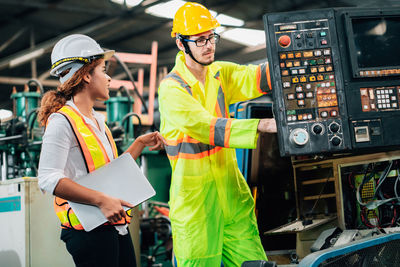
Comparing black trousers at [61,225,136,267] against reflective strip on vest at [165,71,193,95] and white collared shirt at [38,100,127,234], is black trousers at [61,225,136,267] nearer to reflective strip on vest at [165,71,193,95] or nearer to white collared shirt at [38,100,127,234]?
white collared shirt at [38,100,127,234]

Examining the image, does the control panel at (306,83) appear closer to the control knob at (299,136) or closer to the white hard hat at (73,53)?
Result: the control knob at (299,136)

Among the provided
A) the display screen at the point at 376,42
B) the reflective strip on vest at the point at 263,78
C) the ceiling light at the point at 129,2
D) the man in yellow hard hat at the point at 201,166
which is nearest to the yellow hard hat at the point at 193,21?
the man in yellow hard hat at the point at 201,166

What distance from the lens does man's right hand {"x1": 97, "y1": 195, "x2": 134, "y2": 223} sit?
157cm

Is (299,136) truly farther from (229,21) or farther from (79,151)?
(229,21)

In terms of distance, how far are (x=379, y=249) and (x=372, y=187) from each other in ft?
2.46

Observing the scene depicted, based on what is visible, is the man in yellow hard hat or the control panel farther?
the man in yellow hard hat

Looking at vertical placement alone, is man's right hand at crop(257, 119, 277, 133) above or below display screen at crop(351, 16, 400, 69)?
below

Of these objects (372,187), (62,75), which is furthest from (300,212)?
(62,75)

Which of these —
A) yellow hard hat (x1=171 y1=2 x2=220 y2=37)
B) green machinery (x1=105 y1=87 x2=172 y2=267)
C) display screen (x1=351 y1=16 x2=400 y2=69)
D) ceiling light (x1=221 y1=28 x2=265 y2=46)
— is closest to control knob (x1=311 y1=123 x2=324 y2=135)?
display screen (x1=351 y1=16 x2=400 y2=69)

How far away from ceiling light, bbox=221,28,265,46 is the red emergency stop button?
6.57 metres

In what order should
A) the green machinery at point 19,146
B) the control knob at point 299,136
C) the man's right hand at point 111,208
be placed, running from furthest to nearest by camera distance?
the green machinery at point 19,146
the control knob at point 299,136
the man's right hand at point 111,208

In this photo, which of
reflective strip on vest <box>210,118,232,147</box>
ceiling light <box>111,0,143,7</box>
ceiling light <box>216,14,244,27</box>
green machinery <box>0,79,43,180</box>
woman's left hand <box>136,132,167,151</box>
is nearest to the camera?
reflective strip on vest <box>210,118,232,147</box>

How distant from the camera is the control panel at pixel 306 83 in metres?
1.78

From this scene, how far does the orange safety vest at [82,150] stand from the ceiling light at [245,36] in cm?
683
